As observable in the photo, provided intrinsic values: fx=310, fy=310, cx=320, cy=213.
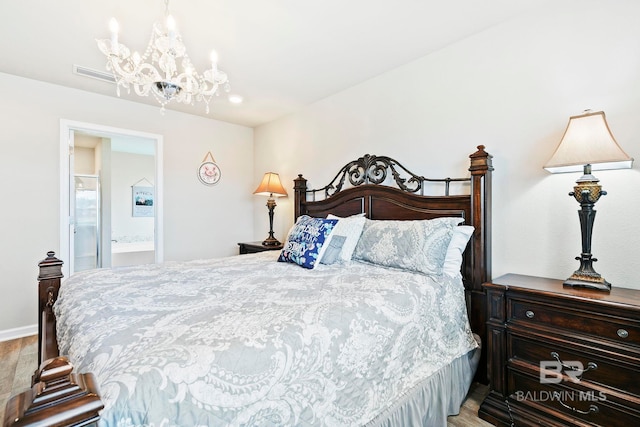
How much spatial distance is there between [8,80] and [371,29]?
3.43 metres

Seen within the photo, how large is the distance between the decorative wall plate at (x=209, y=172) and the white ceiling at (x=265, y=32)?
145 centimetres

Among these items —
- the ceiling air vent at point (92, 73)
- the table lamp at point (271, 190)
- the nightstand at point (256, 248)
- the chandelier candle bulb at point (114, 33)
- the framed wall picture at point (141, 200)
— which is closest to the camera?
the chandelier candle bulb at point (114, 33)

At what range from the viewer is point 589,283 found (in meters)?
1.62

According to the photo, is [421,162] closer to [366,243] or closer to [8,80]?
[366,243]

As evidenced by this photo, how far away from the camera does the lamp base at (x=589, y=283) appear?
1.59m

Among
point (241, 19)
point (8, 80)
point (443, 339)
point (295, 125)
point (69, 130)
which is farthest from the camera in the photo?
point (295, 125)

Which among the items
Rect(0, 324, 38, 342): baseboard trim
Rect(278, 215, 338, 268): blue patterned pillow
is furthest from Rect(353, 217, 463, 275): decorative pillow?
Rect(0, 324, 38, 342): baseboard trim

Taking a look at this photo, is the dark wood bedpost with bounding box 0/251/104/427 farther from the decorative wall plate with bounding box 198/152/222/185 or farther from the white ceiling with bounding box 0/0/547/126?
the decorative wall plate with bounding box 198/152/222/185

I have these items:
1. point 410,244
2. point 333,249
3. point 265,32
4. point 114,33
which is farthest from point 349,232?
point 114,33

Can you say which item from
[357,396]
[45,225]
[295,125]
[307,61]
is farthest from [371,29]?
[45,225]

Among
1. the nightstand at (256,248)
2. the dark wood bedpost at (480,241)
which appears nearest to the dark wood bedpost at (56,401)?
the dark wood bedpost at (480,241)

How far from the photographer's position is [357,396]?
1264 millimetres

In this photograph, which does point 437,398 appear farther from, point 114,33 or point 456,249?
point 114,33

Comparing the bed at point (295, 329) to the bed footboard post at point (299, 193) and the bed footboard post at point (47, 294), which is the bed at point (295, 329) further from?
the bed footboard post at point (299, 193)
